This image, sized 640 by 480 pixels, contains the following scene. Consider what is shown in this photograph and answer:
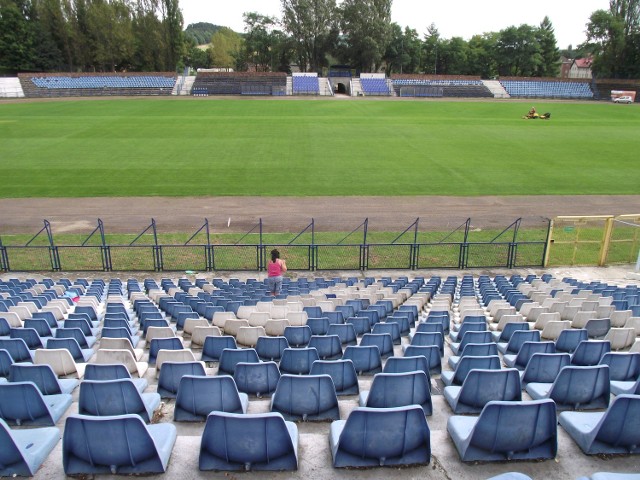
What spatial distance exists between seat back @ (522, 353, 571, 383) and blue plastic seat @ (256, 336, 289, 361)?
3496 mm

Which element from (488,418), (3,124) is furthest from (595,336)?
(3,124)

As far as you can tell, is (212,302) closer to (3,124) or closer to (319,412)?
(319,412)

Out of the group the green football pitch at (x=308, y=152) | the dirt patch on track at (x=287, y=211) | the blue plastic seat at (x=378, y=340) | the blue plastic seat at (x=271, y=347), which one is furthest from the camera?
the green football pitch at (x=308, y=152)

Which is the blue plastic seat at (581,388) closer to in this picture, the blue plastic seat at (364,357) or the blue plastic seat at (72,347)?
the blue plastic seat at (364,357)

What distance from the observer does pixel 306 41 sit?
108625 millimetres

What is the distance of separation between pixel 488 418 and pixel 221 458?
2.48m

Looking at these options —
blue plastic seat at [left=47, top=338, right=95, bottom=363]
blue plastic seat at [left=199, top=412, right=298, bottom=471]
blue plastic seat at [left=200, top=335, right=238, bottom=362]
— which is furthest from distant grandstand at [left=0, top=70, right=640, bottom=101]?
blue plastic seat at [left=199, top=412, right=298, bottom=471]

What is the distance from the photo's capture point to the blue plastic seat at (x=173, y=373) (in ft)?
20.3

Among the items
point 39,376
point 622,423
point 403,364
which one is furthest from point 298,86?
point 622,423

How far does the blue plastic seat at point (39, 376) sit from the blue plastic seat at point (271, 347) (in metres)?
2.78

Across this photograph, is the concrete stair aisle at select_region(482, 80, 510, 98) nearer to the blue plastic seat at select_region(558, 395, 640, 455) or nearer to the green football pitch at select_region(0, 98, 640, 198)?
the green football pitch at select_region(0, 98, 640, 198)

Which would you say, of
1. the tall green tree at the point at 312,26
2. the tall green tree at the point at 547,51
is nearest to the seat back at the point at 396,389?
the tall green tree at the point at 312,26

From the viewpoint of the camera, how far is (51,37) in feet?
318

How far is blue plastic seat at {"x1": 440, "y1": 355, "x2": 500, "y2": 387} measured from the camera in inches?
254
